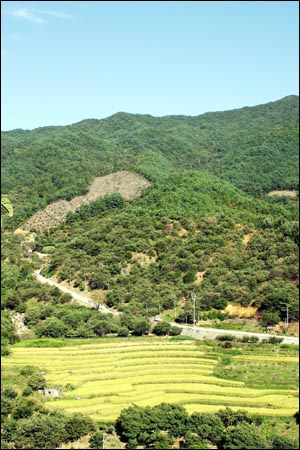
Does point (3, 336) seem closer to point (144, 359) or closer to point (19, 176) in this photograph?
point (144, 359)

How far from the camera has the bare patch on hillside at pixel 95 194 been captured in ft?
229

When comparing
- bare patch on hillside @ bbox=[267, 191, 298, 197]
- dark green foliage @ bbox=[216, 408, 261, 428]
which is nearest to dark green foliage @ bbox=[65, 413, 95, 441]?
dark green foliage @ bbox=[216, 408, 261, 428]

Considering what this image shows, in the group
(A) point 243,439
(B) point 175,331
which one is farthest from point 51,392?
(B) point 175,331

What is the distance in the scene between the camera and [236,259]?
148ft

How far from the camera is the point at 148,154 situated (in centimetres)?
9969

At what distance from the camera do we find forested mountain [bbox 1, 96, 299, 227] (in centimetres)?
8144

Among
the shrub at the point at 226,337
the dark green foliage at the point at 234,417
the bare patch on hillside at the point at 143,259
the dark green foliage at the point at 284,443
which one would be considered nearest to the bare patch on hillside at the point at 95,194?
the bare patch on hillside at the point at 143,259

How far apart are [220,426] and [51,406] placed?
674cm

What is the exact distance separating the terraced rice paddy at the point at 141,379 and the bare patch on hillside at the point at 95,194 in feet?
124

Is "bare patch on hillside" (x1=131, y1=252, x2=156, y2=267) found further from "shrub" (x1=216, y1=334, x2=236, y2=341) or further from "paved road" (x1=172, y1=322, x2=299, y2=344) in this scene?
"shrub" (x1=216, y1=334, x2=236, y2=341)

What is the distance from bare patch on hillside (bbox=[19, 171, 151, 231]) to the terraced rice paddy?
37.7 meters

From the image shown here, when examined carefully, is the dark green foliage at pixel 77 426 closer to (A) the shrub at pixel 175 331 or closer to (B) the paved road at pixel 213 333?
(B) the paved road at pixel 213 333

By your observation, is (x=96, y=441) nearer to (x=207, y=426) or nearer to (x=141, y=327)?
(x=207, y=426)

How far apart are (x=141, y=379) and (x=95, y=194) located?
50099 millimetres
